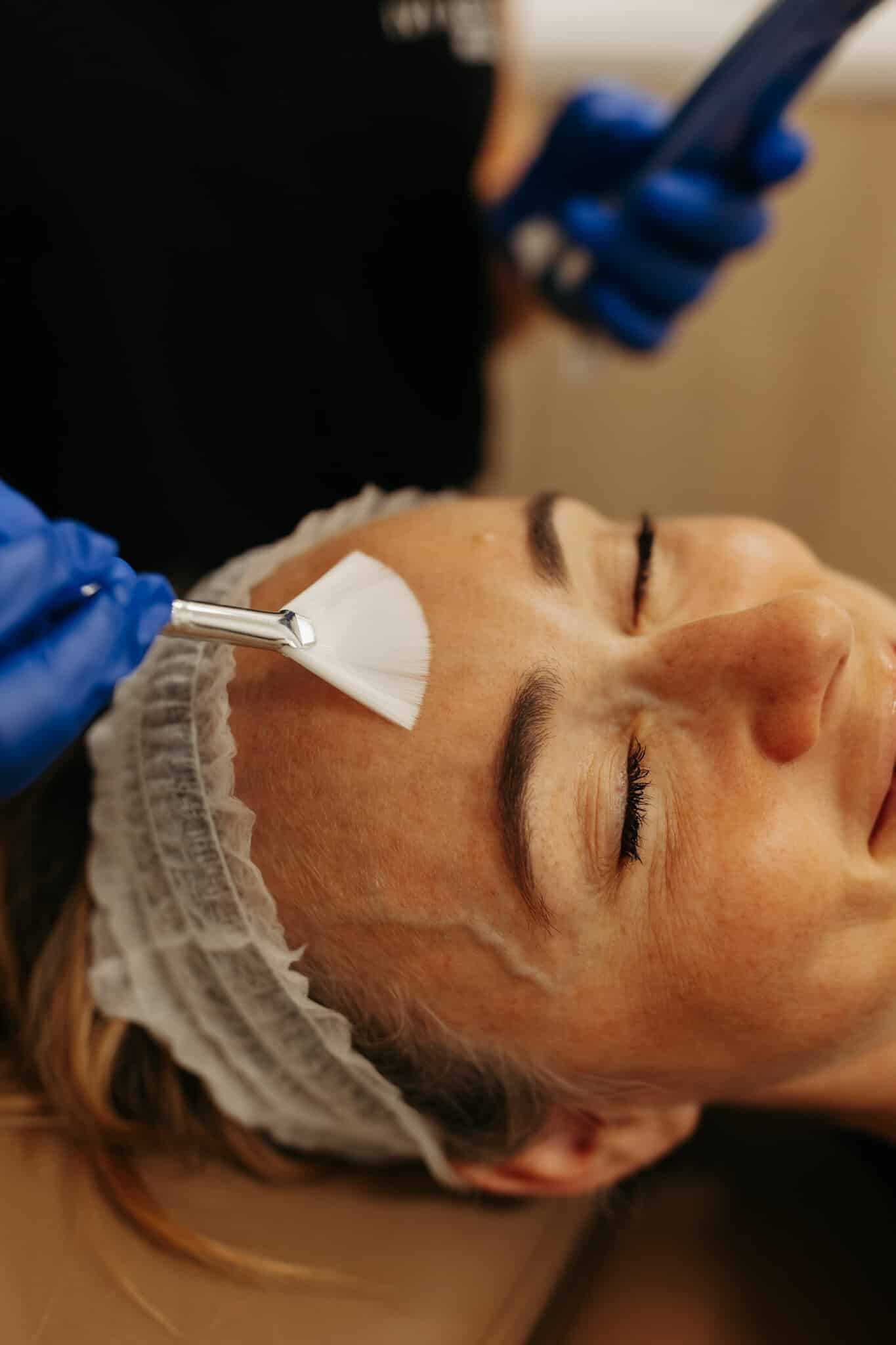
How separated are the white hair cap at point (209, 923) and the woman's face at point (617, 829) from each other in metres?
0.03

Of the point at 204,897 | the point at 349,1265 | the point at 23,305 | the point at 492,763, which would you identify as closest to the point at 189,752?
the point at 204,897

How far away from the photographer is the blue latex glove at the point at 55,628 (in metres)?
0.66

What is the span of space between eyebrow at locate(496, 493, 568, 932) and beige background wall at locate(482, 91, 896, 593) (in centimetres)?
95

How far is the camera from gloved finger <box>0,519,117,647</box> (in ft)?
2.13

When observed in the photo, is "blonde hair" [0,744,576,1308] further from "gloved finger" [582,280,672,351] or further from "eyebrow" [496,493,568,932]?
"gloved finger" [582,280,672,351]

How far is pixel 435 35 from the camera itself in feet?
4.34

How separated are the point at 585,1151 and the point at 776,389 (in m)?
1.33

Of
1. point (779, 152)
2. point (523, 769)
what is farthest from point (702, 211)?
point (523, 769)

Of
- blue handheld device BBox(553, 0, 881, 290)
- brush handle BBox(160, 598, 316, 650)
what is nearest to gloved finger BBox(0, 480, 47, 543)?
brush handle BBox(160, 598, 316, 650)

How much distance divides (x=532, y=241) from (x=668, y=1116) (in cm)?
121

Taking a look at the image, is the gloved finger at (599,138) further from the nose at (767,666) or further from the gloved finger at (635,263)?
the nose at (767,666)

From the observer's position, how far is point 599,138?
1.38 meters

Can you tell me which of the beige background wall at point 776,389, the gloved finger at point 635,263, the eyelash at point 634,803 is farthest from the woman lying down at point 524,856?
the beige background wall at point 776,389

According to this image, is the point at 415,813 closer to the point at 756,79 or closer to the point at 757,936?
the point at 757,936
